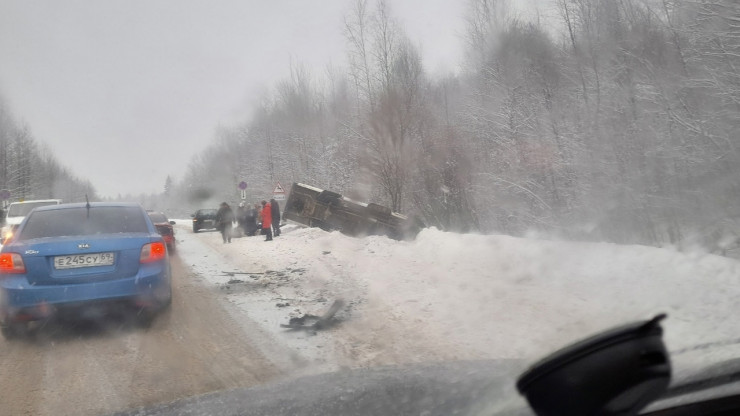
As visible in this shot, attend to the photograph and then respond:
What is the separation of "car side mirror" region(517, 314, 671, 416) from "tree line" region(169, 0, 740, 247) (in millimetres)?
10994

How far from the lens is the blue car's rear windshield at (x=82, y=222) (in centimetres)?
545

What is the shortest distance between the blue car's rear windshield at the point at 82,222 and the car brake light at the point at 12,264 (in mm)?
331

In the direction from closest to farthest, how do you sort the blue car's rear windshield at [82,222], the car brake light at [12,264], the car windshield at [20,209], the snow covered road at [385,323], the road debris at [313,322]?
the snow covered road at [385,323] → the car brake light at [12,264] → the blue car's rear windshield at [82,222] → the road debris at [313,322] → the car windshield at [20,209]

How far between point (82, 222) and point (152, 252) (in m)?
0.94

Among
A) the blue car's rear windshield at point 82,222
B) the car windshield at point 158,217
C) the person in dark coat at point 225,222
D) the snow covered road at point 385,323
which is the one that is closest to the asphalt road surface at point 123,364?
the snow covered road at point 385,323

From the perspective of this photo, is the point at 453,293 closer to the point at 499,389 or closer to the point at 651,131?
the point at 499,389

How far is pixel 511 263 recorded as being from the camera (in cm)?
843

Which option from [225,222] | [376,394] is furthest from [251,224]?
[376,394]

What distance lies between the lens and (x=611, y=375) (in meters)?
1.40

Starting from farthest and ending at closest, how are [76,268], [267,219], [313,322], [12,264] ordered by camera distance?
[267,219] → [313,322] → [76,268] → [12,264]

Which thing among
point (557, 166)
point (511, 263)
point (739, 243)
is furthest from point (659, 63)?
point (511, 263)

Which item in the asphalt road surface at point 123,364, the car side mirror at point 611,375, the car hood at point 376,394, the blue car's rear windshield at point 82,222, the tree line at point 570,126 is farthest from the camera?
the tree line at point 570,126

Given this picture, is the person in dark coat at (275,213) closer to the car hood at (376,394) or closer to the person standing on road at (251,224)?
the person standing on road at (251,224)

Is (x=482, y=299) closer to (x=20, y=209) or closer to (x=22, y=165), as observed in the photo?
(x=20, y=209)
